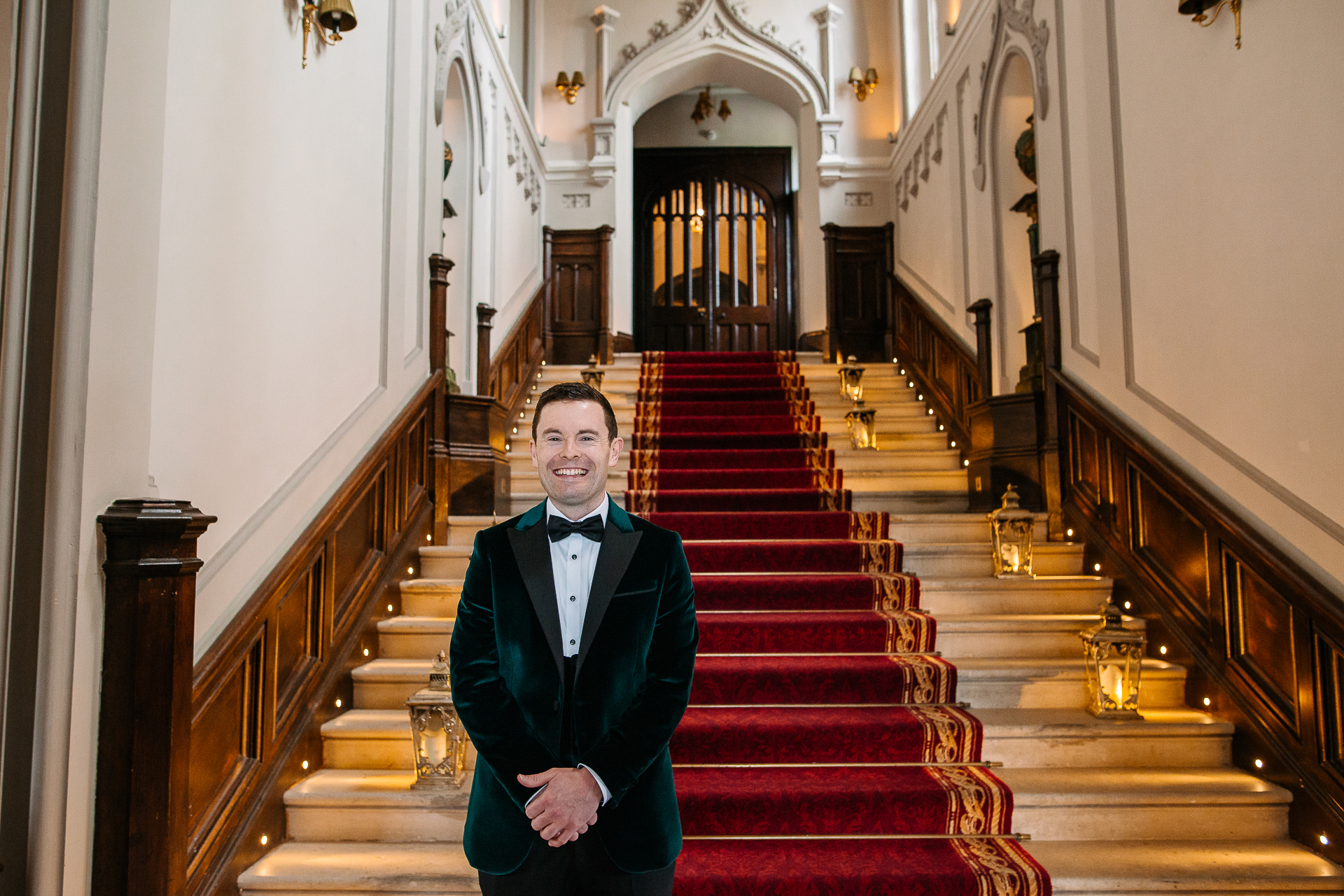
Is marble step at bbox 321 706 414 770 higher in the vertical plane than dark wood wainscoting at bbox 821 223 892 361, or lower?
lower

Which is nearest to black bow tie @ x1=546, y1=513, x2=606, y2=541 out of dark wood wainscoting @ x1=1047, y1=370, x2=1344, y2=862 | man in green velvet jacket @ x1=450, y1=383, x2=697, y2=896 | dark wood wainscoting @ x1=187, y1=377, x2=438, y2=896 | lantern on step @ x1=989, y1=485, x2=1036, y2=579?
man in green velvet jacket @ x1=450, y1=383, x2=697, y2=896

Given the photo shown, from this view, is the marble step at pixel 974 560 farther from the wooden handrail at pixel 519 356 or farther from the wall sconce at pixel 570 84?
the wall sconce at pixel 570 84

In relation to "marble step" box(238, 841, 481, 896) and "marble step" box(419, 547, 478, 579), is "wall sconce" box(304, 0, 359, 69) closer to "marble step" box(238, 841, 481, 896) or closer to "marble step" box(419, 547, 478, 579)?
"marble step" box(419, 547, 478, 579)

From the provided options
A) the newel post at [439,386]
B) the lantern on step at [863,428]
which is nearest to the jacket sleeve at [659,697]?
the newel post at [439,386]

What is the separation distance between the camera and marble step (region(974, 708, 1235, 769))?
3.01 meters

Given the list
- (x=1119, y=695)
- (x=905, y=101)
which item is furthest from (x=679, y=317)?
(x=1119, y=695)

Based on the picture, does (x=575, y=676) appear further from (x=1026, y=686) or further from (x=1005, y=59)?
(x=1005, y=59)

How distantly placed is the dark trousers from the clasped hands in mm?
73

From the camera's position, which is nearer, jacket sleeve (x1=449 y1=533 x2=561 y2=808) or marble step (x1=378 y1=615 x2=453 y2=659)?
jacket sleeve (x1=449 y1=533 x2=561 y2=808)

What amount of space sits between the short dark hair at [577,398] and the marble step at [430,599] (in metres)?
2.46

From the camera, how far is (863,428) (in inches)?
226

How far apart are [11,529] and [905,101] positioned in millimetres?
8309

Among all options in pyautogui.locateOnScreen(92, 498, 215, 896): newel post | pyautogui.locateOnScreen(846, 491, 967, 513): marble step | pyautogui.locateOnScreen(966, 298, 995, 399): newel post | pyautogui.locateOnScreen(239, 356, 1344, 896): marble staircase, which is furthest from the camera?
pyautogui.locateOnScreen(966, 298, 995, 399): newel post

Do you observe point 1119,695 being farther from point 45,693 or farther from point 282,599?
point 45,693
